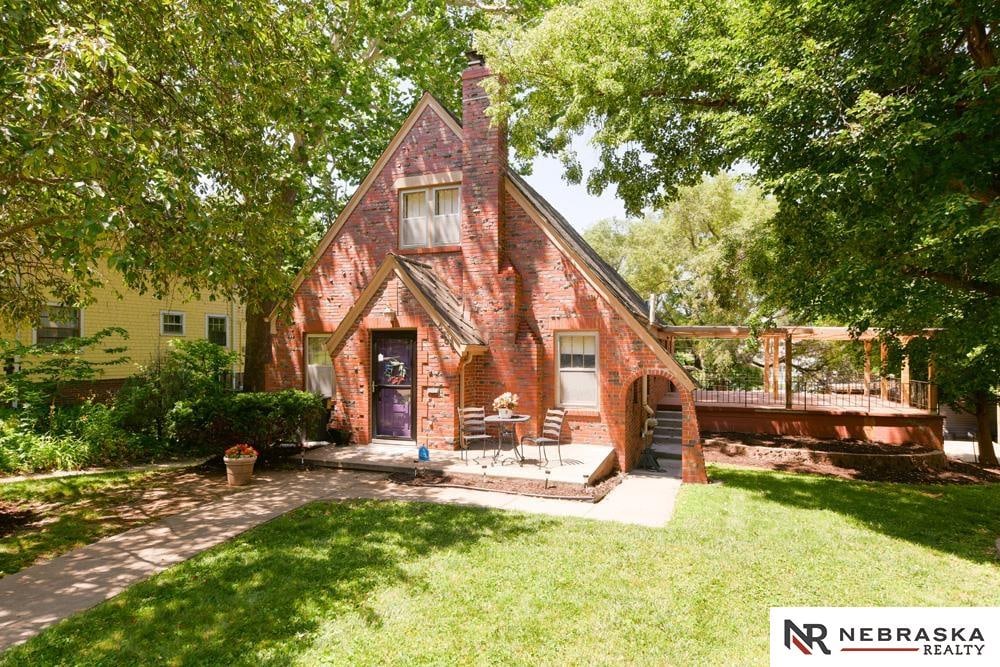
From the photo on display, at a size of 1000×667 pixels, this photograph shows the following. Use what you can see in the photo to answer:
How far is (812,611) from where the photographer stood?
4750 millimetres

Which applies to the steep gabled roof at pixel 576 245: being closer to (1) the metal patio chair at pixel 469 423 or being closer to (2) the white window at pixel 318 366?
(1) the metal patio chair at pixel 469 423

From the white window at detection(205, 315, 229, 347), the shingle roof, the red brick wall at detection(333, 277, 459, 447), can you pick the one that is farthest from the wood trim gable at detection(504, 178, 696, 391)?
the white window at detection(205, 315, 229, 347)

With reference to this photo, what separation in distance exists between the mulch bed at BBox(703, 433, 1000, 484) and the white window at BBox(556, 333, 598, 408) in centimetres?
470

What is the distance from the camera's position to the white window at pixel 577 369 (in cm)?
1131

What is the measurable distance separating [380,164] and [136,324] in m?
11.9

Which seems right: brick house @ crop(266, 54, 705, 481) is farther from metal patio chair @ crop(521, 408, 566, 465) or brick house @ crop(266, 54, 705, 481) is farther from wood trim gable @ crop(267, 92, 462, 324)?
metal patio chair @ crop(521, 408, 566, 465)

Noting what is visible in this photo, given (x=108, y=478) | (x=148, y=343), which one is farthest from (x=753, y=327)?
(x=148, y=343)

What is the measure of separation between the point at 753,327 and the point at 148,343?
2012cm

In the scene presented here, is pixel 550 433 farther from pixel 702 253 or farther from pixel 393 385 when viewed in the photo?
pixel 702 253

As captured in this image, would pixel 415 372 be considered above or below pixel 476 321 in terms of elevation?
below

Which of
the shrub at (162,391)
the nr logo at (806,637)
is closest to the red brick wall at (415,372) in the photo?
the shrub at (162,391)

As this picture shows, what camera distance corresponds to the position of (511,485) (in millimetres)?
8852

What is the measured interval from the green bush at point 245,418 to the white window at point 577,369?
5.70 metres

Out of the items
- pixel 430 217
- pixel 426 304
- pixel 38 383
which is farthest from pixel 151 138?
pixel 38 383
